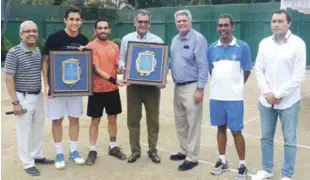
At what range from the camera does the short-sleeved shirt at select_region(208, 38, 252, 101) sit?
478cm

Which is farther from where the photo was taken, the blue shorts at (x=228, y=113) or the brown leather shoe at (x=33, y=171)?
the brown leather shoe at (x=33, y=171)

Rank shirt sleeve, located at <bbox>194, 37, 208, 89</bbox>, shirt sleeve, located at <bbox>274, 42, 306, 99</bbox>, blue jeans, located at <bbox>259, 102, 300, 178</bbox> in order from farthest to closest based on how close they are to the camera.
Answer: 1. shirt sleeve, located at <bbox>194, 37, 208, 89</bbox>
2. blue jeans, located at <bbox>259, 102, 300, 178</bbox>
3. shirt sleeve, located at <bbox>274, 42, 306, 99</bbox>

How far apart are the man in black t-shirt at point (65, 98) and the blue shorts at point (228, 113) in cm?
173

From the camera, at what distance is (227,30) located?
4.76m

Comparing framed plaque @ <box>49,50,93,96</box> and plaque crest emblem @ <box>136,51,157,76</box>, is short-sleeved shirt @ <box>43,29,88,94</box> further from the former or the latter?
plaque crest emblem @ <box>136,51,157,76</box>

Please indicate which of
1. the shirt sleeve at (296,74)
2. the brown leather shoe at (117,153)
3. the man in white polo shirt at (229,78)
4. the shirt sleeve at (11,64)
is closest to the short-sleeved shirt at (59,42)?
the shirt sleeve at (11,64)

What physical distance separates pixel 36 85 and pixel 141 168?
165 cm

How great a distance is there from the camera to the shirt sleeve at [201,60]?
16.5ft

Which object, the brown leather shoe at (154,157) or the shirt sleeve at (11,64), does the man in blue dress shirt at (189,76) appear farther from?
the shirt sleeve at (11,64)

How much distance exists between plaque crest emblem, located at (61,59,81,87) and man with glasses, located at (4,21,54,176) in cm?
29

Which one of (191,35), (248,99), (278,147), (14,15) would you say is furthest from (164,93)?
(14,15)

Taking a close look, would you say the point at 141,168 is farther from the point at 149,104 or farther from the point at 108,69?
the point at 108,69

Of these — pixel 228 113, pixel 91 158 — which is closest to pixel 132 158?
pixel 91 158

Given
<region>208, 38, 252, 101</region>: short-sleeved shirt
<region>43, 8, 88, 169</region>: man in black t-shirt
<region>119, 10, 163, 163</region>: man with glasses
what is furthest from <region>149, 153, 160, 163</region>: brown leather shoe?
<region>208, 38, 252, 101</region>: short-sleeved shirt
